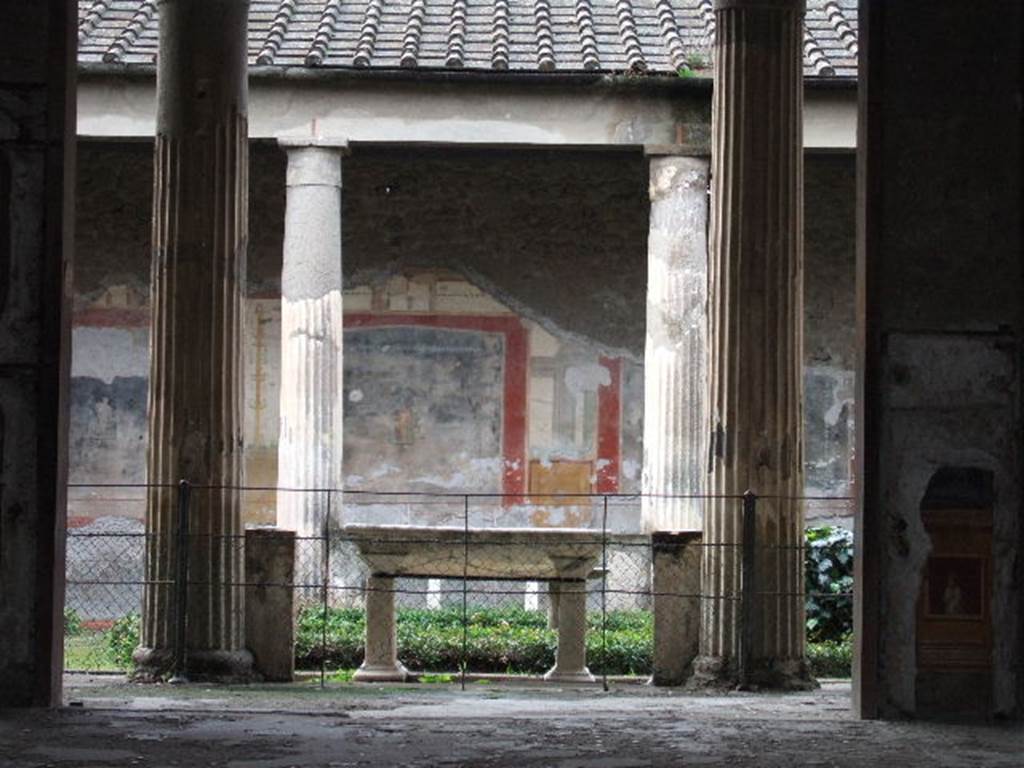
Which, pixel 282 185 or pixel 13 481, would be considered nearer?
pixel 13 481

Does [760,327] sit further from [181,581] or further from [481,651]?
[481,651]

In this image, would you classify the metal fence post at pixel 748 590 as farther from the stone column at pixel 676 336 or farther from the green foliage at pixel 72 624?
the green foliage at pixel 72 624

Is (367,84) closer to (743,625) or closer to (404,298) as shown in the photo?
(404,298)

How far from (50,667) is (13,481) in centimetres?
62

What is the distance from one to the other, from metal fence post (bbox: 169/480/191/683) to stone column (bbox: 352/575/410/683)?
5.29 ft

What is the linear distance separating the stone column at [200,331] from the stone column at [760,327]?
2406mm

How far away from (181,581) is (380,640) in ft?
6.16

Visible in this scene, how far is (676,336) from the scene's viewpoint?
1521cm

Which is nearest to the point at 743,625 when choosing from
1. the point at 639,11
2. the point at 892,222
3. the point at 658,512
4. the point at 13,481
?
the point at 892,222

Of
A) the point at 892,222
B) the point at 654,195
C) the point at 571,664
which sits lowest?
the point at 571,664

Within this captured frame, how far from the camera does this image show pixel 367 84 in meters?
15.7

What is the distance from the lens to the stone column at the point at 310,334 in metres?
15.6

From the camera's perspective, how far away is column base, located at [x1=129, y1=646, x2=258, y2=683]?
10.1 m

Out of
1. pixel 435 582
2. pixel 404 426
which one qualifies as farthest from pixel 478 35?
pixel 435 582
